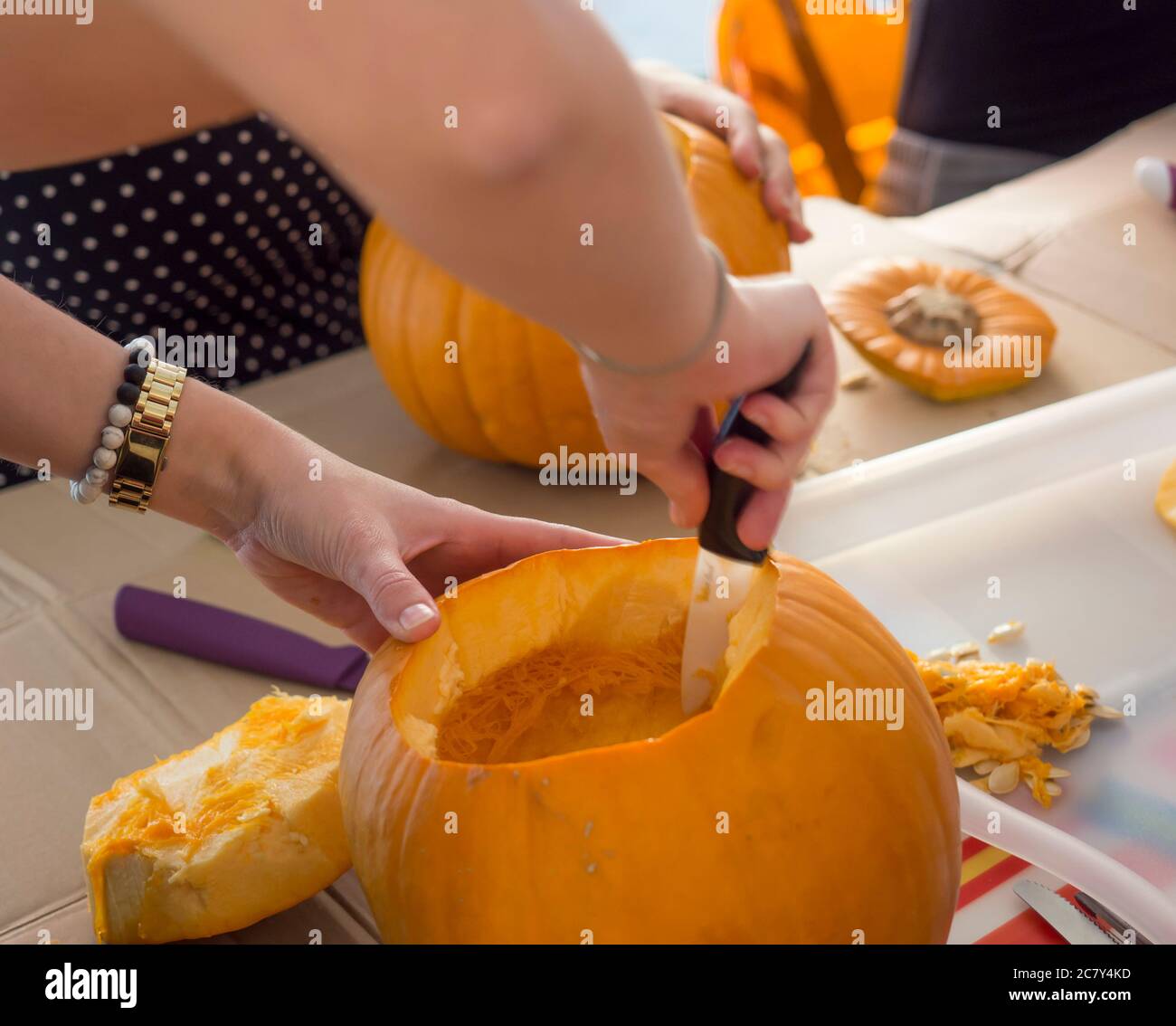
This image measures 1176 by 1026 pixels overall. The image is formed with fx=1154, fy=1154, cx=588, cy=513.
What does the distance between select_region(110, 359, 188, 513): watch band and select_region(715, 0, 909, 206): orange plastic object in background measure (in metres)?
1.77

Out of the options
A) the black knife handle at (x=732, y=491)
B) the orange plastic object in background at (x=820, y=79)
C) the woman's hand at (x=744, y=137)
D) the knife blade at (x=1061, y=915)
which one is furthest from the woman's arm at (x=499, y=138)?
the orange plastic object in background at (x=820, y=79)

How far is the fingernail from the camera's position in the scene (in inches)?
28.0

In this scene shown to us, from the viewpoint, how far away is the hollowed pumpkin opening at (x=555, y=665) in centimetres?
75

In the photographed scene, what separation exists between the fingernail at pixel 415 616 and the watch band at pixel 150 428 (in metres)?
0.25

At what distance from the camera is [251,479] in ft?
2.80

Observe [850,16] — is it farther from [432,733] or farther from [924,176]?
[432,733]

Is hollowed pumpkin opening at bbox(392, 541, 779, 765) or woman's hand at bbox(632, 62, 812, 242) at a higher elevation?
woman's hand at bbox(632, 62, 812, 242)

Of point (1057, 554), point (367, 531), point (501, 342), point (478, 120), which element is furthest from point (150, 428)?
point (1057, 554)

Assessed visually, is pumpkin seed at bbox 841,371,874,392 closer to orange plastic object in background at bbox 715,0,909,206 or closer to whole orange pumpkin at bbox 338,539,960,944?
whole orange pumpkin at bbox 338,539,960,944

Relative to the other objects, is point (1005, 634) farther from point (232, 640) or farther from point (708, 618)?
point (232, 640)

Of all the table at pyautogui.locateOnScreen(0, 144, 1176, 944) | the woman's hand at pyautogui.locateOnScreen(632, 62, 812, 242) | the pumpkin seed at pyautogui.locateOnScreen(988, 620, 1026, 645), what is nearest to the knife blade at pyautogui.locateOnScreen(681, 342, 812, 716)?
the table at pyautogui.locateOnScreen(0, 144, 1176, 944)

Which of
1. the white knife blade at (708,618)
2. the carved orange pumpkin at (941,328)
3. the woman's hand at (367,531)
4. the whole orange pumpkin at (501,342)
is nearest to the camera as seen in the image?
the white knife blade at (708,618)

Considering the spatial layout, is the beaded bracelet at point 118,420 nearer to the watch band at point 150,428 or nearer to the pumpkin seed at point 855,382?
the watch band at point 150,428

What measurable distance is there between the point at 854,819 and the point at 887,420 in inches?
30.4
